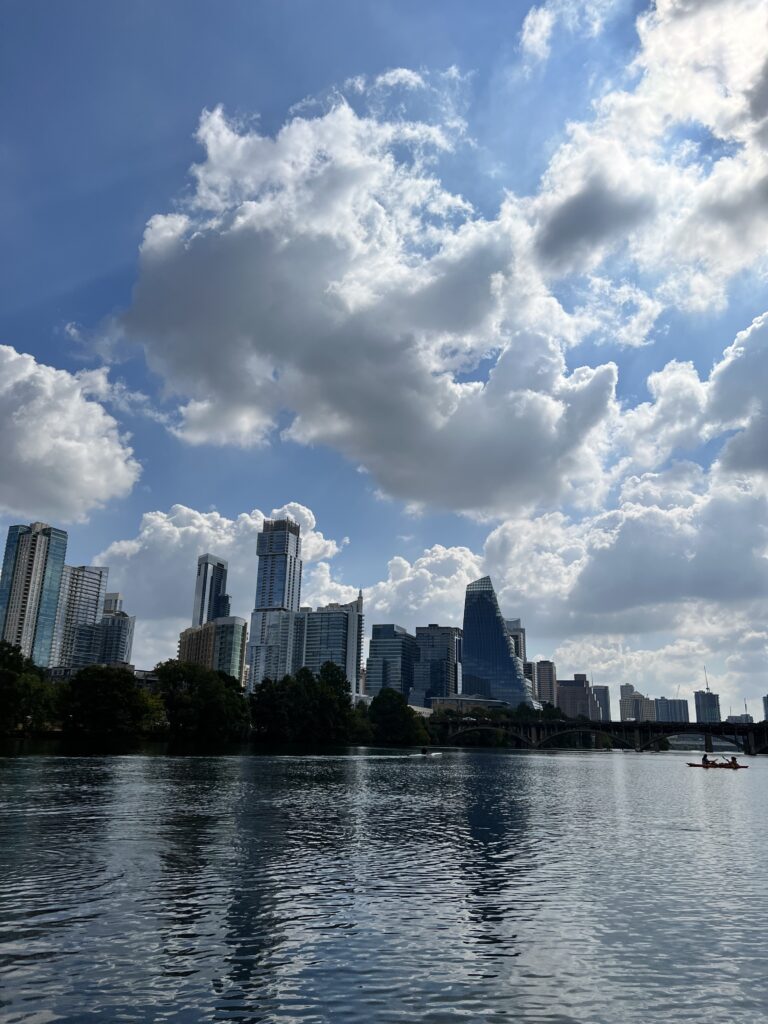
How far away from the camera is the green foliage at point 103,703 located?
522ft

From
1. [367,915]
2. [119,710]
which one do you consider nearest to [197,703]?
[119,710]

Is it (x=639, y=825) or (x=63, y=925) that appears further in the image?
(x=639, y=825)

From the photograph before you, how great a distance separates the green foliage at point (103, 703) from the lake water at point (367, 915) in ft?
341

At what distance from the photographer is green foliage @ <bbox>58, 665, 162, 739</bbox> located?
522ft

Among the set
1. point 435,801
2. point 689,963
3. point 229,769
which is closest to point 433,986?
point 689,963

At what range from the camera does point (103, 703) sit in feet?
522

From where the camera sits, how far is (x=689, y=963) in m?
24.1

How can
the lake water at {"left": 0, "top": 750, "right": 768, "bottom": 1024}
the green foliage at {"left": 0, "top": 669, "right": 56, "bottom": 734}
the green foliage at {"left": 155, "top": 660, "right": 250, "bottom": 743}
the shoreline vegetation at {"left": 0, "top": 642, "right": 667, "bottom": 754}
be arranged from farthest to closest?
the green foliage at {"left": 155, "top": 660, "right": 250, "bottom": 743}
the shoreline vegetation at {"left": 0, "top": 642, "right": 667, "bottom": 754}
the green foliage at {"left": 0, "top": 669, "right": 56, "bottom": 734}
the lake water at {"left": 0, "top": 750, "right": 768, "bottom": 1024}

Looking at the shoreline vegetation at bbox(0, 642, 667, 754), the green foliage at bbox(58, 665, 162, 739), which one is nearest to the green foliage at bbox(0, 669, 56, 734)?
the shoreline vegetation at bbox(0, 642, 667, 754)

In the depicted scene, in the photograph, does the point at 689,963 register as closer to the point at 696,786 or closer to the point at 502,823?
the point at 502,823

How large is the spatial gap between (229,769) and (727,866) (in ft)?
227

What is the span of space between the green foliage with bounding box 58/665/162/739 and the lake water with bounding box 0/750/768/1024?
103879 mm

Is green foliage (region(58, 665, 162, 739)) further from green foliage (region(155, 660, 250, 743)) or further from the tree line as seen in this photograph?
green foliage (region(155, 660, 250, 743))

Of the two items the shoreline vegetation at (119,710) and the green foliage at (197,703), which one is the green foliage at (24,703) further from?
the green foliage at (197,703)
